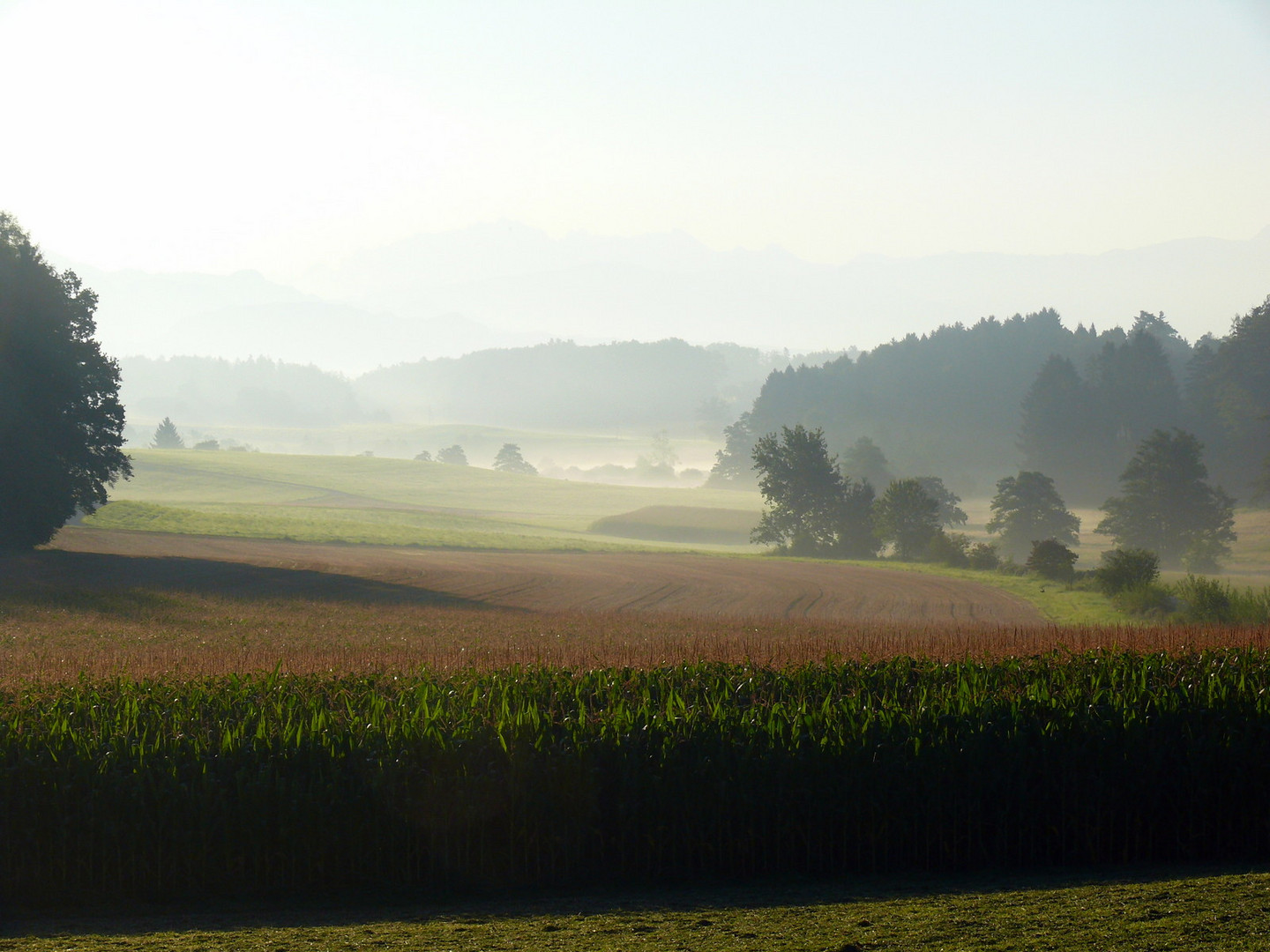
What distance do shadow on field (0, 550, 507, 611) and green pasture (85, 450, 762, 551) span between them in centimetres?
1763

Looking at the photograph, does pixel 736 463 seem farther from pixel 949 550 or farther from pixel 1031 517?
pixel 949 550

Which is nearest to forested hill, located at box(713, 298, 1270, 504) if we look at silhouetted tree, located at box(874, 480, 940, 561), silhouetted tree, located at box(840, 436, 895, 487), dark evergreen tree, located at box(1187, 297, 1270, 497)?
dark evergreen tree, located at box(1187, 297, 1270, 497)

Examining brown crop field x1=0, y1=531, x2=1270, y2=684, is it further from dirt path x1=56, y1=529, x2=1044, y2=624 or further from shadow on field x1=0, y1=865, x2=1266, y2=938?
shadow on field x1=0, y1=865, x2=1266, y2=938

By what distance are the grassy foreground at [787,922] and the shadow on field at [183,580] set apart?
27300 mm

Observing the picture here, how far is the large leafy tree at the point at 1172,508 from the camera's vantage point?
70.8 meters

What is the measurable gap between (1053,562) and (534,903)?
4577 centimetres

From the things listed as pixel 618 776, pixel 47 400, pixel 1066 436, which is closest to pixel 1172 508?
pixel 1066 436

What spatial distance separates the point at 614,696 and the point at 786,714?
253 centimetres

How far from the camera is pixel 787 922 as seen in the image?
27.2 ft

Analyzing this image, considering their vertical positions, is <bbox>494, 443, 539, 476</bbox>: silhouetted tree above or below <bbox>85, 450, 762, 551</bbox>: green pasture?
above

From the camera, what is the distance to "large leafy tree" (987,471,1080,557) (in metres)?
76.7

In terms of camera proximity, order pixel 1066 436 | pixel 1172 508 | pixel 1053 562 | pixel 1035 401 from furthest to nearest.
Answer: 1. pixel 1035 401
2. pixel 1066 436
3. pixel 1172 508
4. pixel 1053 562

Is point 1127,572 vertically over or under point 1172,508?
under

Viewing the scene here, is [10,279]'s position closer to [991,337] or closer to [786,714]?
[786,714]
